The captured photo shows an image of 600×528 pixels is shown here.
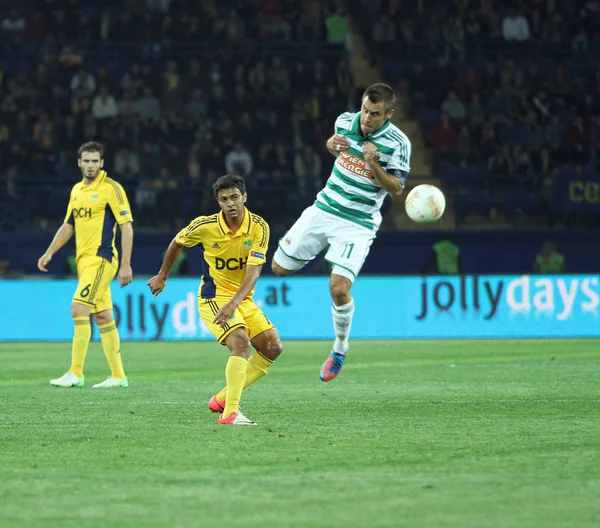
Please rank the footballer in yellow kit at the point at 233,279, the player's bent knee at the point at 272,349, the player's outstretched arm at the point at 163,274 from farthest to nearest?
the player's bent knee at the point at 272,349, the player's outstretched arm at the point at 163,274, the footballer in yellow kit at the point at 233,279

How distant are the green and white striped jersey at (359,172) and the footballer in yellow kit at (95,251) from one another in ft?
7.81

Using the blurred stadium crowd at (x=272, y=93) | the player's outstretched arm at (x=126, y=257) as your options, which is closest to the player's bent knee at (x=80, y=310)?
the player's outstretched arm at (x=126, y=257)

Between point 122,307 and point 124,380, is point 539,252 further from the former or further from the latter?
point 124,380

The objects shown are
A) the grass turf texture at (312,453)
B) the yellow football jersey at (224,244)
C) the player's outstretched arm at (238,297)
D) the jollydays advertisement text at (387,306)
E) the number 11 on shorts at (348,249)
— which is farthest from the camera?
the jollydays advertisement text at (387,306)

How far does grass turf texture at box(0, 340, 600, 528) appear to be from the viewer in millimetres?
4836

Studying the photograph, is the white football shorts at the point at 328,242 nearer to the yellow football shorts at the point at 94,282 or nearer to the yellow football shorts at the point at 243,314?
the yellow football shorts at the point at 243,314

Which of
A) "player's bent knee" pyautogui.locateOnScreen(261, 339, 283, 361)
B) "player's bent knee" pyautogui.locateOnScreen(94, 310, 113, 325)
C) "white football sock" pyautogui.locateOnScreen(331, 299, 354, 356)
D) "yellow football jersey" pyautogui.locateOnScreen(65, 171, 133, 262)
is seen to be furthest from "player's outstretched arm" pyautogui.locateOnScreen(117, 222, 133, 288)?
"player's bent knee" pyautogui.locateOnScreen(261, 339, 283, 361)

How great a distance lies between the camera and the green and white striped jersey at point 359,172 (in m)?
9.09

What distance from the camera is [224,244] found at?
8.38 m

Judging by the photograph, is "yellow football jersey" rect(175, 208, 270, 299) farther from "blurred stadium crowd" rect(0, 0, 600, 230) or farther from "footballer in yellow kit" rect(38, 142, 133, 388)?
"blurred stadium crowd" rect(0, 0, 600, 230)

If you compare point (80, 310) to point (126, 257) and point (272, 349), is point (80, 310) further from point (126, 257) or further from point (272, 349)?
point (272, 349)

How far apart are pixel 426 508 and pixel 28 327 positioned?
15.0 m

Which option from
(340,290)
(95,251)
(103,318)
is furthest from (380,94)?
(103,318)

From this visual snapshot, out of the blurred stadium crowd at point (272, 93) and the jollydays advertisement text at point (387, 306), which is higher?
the blurred stadium crowd at point (272, 93)
